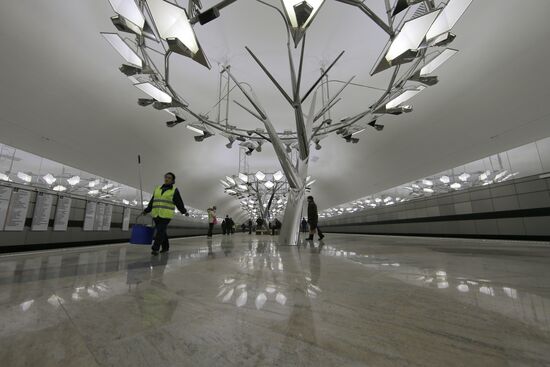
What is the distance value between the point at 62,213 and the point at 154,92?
554 centimetres

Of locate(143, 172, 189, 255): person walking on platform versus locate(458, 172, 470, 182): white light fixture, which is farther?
locate(458, 172, 470, 182): white light fixture

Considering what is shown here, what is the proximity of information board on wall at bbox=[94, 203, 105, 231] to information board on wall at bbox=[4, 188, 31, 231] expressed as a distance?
2353 mm

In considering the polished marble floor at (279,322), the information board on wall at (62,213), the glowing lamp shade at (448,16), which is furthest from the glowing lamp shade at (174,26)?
the information board on wall at (62,213)

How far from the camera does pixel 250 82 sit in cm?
876

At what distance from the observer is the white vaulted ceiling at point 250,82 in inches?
234

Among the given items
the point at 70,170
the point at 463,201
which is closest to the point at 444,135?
the point at 463,201

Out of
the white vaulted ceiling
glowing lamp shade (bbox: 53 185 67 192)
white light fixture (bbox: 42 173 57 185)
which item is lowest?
glowing lamp shade (bbox: 53 185 67 192)

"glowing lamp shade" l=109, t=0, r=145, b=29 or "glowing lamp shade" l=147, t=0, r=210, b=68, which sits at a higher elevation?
"glowing lamp shade" l=109, t=0, r=145, b=29

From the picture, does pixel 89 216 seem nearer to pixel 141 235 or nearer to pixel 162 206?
pixel 141 235

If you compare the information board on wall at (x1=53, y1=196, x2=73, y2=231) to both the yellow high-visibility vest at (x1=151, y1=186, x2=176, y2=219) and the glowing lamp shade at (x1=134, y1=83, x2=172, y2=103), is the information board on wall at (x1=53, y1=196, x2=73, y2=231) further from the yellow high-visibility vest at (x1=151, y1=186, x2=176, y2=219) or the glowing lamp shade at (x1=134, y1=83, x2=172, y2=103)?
the glowing lamp shade at (x1=134, y1=83, x2=172, y2=103)

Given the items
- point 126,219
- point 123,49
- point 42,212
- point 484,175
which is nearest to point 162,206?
point 123,49

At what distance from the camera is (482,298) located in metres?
1.58

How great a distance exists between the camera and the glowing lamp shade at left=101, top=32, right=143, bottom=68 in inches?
161

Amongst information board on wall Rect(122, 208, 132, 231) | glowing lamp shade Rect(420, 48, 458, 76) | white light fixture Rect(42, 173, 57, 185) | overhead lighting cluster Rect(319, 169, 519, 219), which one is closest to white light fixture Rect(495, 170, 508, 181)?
overhead lighting cluster Rect(319, 169, 519, 219)
